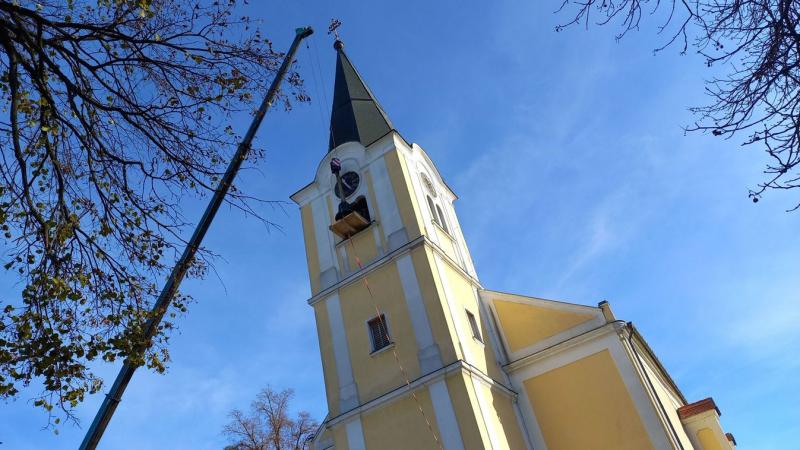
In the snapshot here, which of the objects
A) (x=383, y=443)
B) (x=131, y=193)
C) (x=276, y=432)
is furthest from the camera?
(x=276, y=432)

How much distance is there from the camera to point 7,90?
5.89 metres

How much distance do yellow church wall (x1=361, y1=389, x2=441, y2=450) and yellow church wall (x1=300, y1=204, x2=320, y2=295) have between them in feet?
14.0

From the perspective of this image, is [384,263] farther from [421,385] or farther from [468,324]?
[421,385]

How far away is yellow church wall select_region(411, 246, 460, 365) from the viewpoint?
13.0 metres

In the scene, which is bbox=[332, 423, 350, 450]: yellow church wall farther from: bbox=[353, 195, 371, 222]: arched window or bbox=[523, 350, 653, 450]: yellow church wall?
bbox=[353, 195, 371, 222]: arched window

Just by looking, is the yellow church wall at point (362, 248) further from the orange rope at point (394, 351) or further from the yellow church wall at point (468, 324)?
the yellow church wall at point (468, 324)

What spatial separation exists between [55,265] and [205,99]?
97.1 inches

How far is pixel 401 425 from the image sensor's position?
12781mm

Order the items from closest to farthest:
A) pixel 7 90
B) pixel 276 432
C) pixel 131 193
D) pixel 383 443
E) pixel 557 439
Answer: pixel 7 90 → pixel 131 193 → pixel 383 443 → pixel 557 439 → pixel 276 432

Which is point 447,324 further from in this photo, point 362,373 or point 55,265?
point 55,265

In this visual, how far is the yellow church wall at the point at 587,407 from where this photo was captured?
13227 millimetres

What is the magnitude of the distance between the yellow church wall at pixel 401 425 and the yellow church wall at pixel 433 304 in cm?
101

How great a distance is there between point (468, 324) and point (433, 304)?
1.38m

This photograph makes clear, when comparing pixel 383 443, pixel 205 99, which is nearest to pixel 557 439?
pixel 383 443
